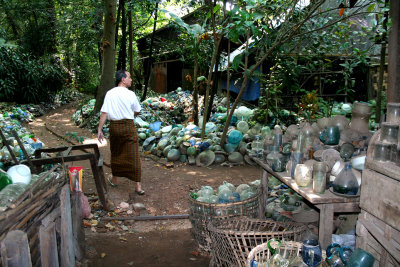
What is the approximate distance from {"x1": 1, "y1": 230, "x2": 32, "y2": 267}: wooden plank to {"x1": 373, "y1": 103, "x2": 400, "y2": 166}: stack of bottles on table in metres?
2.01

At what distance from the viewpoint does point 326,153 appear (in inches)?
115

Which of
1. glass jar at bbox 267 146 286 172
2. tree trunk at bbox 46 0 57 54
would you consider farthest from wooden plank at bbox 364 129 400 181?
tree trunk at bbox 46 0 57 54

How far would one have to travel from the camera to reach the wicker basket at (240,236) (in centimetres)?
246

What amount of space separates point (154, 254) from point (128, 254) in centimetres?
25

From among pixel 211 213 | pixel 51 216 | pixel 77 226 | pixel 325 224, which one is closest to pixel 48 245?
pixel 51 216

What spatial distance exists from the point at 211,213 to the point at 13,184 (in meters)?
1.72

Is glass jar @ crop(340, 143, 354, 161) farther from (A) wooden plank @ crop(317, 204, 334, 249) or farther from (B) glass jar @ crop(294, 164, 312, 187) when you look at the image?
(A) wooden plank @ crop(317, 204, 334, 249)

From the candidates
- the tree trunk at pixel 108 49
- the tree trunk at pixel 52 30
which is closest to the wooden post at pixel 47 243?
the tree trunk at pixel 108 49

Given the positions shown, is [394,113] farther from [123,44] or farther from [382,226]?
[123,44]

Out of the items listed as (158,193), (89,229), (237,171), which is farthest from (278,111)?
(89,229)

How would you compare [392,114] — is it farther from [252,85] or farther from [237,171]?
[252,85]

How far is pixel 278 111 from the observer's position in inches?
314

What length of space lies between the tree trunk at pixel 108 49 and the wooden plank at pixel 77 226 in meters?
7.94

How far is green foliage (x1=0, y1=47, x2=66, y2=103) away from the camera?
41.3 ft
